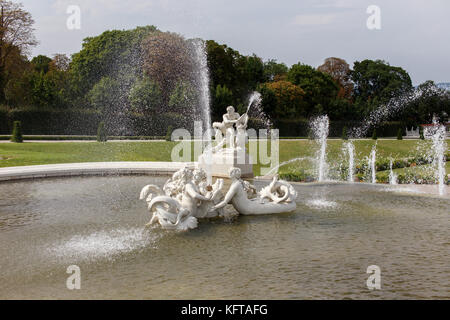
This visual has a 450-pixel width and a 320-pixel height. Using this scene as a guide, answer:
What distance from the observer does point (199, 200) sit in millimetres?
10242

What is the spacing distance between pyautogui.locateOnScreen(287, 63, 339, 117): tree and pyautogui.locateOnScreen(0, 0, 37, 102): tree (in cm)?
3611

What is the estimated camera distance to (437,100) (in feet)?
208

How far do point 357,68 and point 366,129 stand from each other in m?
→ 19.6

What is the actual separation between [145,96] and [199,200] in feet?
121

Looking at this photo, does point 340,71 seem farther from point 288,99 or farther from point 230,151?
point 230,151

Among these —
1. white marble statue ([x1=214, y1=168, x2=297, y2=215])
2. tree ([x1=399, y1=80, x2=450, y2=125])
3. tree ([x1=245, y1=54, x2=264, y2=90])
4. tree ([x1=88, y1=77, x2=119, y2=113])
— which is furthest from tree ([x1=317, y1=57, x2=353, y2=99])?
white marble statue ([x1=214, y1=168, x2=297, y2=215])

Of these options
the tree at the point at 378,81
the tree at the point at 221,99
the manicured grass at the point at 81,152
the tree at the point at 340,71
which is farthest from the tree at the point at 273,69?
the manicured grass at the point at 81,152

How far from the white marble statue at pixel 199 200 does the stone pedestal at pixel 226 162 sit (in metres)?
5.17

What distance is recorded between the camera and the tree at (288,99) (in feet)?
190

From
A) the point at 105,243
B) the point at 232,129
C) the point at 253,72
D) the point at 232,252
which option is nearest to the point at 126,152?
the point at 232,129
